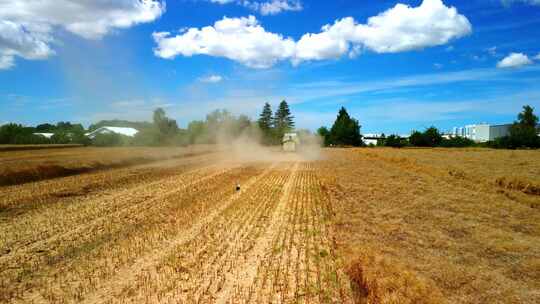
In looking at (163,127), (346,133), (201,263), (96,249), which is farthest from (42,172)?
(346,133)

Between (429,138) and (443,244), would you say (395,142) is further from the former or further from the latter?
(443,244)

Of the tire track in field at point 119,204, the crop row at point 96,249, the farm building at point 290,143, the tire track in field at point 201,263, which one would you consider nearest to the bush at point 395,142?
the farm building at point 290,143

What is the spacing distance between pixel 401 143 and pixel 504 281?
106652mm

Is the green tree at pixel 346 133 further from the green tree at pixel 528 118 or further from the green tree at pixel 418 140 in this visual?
the green tree at pixel 528 118

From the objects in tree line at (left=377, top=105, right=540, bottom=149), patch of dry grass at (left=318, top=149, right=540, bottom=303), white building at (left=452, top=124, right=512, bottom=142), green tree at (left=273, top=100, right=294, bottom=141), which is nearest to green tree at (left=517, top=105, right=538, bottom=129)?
tree line at (left=377, top=105, right=540, bottom=149)

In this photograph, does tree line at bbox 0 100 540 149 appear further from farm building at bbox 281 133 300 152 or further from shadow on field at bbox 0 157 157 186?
shadow on field at bbox 0 157 157 186

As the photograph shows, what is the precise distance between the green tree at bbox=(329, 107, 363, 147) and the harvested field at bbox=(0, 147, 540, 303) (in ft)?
317

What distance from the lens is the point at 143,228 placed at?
11.9m

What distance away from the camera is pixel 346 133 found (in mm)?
113688

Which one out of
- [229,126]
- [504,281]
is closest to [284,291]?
[504,281]

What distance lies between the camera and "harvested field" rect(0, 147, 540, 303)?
22.8 ft

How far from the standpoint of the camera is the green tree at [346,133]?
11377 cm

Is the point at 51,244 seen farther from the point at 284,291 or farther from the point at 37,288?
the point at 284,291

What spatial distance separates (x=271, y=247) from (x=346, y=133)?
10690 centimetres
